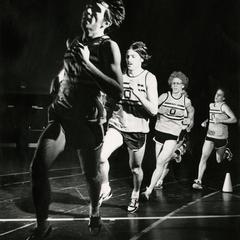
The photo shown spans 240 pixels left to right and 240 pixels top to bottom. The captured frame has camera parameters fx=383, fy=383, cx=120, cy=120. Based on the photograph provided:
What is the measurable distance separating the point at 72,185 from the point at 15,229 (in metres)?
1.28

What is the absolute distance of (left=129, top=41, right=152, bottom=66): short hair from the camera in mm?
4543

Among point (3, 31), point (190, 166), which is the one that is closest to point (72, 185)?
point (190, 166)

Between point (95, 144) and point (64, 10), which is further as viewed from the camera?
point (64, 10)

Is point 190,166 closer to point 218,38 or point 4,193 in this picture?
point 218,38

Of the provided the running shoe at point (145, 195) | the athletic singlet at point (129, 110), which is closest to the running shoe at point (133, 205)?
the running shoe at point (145, 195)

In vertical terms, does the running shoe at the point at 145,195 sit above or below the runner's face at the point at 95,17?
below

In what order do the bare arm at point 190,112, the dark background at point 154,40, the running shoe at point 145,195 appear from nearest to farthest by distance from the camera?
the dark background at point 154,40, the running shoe at point 145,195, the bare arm at point 190,112

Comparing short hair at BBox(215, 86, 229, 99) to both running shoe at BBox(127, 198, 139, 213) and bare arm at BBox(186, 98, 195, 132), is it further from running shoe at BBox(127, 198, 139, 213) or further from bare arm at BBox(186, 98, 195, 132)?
running shoe at BBox(127, 198, 139, 213)

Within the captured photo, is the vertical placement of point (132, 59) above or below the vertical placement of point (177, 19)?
below

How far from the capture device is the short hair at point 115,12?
415 centimetres

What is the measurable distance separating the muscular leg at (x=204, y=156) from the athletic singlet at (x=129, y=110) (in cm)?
141

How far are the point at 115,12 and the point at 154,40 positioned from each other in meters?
0.74

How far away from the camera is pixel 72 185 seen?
5.09 metres

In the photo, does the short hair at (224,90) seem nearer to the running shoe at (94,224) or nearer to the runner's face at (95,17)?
the runner's face at (95,17)
